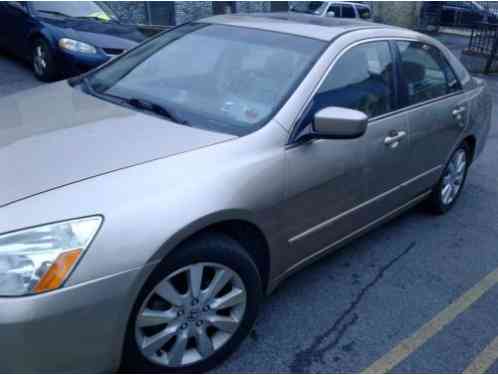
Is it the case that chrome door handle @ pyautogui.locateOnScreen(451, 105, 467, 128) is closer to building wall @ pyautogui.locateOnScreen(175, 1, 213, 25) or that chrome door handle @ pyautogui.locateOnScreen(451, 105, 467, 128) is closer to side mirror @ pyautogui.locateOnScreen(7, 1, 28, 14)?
side mirror @ pyautogui.locateOnScreen(7, 1, 28, 14)

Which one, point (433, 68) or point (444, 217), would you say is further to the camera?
point (444, 217)

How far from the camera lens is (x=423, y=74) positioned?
3.64 metres

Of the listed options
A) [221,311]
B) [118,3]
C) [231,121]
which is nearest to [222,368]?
[221,311]

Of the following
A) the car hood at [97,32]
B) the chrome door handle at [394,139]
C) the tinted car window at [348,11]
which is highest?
the car hood at [97,32]

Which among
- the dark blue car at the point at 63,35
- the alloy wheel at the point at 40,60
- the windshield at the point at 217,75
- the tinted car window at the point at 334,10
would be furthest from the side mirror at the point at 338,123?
the tinted car window at the point at 334,10

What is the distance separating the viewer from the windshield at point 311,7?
15.7 metres

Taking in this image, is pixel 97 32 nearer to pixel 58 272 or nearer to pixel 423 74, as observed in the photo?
pixel 423 74

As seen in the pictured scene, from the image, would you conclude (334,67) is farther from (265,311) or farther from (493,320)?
(493,320)

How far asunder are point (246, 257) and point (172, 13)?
45.2ft

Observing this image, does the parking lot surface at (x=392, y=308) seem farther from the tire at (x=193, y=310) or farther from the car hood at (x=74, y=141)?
the car hood at (x=74, y=141)

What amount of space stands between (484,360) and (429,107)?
5.69 feet

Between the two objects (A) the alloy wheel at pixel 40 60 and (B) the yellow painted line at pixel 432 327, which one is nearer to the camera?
(B) the yellow painted line at pixel 432 327

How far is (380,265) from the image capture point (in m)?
3.51

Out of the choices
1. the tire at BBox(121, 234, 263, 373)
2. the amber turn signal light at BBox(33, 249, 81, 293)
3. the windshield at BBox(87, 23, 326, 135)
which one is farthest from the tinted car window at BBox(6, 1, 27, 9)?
the amber turn signal light at BBox(33, 249, 81, 293)
